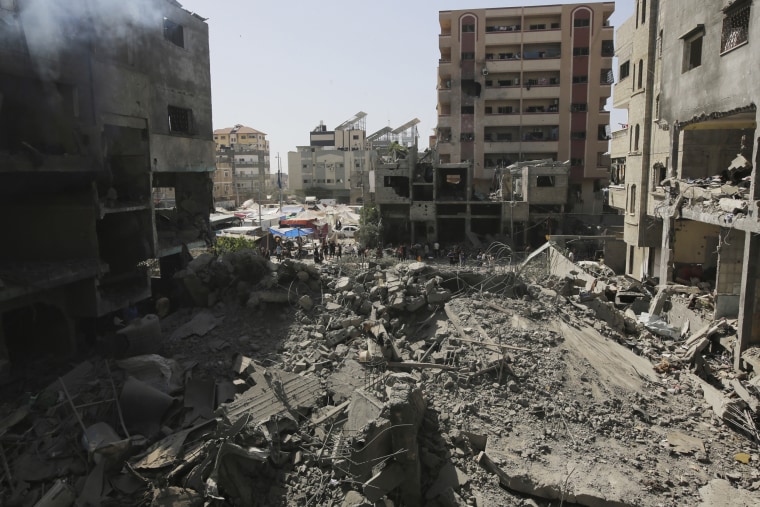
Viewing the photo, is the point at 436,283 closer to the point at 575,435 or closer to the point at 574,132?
the point at 575,435

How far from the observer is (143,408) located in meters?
9.86

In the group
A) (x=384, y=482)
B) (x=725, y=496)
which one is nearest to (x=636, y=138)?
(x=725, y=496)

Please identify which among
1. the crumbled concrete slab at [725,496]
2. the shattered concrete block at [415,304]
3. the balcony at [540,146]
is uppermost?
the balcony at [540,146]

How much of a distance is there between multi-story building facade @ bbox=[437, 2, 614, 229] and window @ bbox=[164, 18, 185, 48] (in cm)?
2701

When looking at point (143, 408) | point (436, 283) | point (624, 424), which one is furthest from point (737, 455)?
point (143, 408)

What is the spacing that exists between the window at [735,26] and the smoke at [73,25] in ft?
54.9

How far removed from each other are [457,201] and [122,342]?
2738cm

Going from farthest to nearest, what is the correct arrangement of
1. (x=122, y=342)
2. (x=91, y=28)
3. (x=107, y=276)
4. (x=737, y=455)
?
(x=107, y=276) → (x=91, y=28) → (x=122, y=342) → (x=737, y=455)

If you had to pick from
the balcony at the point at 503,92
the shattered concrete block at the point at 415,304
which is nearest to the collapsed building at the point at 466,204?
the balcony at the point at 503,92

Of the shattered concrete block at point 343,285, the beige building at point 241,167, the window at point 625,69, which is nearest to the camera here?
the shattered concrete block at point 343,285

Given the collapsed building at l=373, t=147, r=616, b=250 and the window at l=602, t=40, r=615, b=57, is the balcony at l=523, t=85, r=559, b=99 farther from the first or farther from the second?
the collapsed building at l=373, t=147, r=616, b=250

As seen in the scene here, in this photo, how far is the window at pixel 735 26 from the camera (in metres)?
13.9

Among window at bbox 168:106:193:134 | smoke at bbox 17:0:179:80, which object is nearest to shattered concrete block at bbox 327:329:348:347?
smoke at bbox 17:0:179:80

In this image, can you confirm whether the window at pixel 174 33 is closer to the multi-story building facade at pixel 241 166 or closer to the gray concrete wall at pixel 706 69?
the gray concrete wall at pixel 706 69
